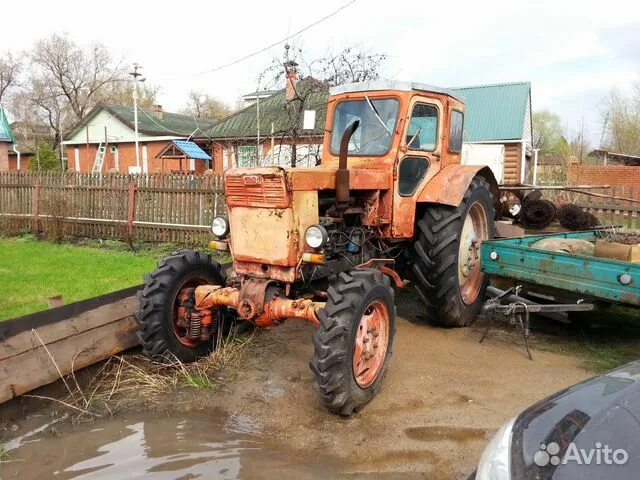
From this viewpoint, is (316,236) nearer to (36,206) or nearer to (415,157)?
(415,157)

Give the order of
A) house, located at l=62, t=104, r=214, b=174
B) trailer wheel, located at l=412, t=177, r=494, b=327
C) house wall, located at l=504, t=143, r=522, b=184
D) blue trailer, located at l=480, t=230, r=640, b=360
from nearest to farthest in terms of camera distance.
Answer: blue trailer, located at l=480, t=230, r=640, b=360, trailer wheel, located at l=412, t=177, r=494, b=327, house wall, located at l=504, t=143, r=522, b=184, house, located at l=62, t=104, r=214, b=174

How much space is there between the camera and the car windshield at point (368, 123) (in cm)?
514

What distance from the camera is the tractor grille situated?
13.6ft

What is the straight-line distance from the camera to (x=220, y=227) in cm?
470

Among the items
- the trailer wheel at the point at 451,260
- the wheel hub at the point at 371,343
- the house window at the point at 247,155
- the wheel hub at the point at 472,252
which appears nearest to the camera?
the wheel hub at the point at 371,343

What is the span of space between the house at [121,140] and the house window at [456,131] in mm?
23541

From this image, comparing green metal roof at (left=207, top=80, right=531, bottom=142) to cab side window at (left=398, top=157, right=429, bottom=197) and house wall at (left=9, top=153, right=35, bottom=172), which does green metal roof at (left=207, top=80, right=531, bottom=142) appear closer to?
cab side window at (left=398, top=157, right=429, bottom=197)

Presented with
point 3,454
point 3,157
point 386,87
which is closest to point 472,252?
point 386,87

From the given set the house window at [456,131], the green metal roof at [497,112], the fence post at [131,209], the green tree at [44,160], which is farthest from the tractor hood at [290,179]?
the green tree at [44,160]

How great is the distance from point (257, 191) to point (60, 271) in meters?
5.42

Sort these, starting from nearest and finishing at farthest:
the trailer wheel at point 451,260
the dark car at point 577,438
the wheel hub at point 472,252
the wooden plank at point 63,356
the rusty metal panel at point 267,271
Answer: the dark car at point 577,438, the wooden plank at point 63,356, the rusty metal panel at point 267,271, the trailer wheel at point 451,260, the wheel hub at point 472,252

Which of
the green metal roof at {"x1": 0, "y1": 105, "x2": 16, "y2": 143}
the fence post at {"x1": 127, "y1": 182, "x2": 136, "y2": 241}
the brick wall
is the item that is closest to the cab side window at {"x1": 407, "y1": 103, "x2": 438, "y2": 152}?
the fence post at {"x1": 127, "y1": 182, "x2": 136, "y2": 241}

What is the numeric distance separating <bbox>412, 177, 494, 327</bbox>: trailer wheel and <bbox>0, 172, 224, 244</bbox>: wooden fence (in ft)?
19.2

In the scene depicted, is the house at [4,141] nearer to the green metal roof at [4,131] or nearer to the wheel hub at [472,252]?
the green metal roof at [4,131]
